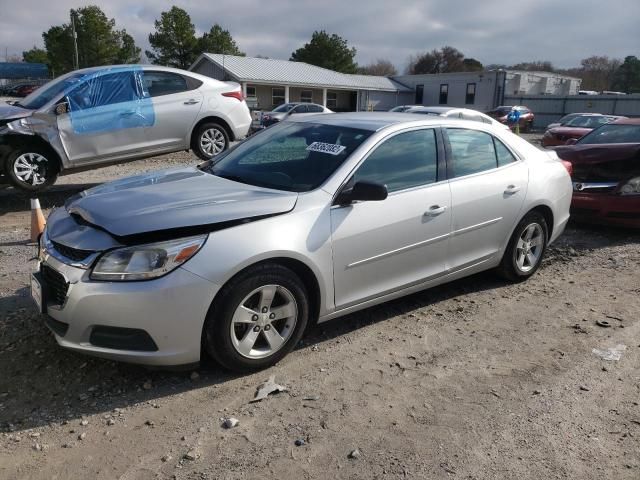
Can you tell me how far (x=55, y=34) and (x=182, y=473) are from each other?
6281cm

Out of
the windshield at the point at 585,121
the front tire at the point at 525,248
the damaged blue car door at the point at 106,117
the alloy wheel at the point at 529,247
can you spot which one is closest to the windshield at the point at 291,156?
the front tire at the point at 525,248

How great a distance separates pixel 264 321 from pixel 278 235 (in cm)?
54

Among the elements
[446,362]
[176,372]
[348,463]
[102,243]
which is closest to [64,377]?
[176,372]

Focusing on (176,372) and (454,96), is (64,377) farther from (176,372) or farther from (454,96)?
(454,96)

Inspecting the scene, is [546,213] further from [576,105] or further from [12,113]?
[576,105]

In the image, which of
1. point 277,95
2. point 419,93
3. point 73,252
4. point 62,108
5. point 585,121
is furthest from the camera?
point 419,93

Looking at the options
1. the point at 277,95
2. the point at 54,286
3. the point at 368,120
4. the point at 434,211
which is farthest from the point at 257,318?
the point at 277,95

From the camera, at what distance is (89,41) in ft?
168

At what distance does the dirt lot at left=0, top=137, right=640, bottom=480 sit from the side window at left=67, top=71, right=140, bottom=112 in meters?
3.88

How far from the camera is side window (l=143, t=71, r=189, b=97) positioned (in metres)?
8.15

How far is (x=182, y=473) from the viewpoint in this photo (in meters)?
2.52

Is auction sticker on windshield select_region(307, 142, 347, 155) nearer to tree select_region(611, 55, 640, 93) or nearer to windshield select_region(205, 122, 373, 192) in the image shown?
windshield select_region(205, 122, 373, 192)

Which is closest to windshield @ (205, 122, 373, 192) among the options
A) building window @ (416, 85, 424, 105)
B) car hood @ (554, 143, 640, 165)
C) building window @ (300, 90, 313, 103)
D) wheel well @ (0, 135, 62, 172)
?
wheel well @ (0, 135, 62, 172)

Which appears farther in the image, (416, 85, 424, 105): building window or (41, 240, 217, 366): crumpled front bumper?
(416, 85, 424, 105): building window
